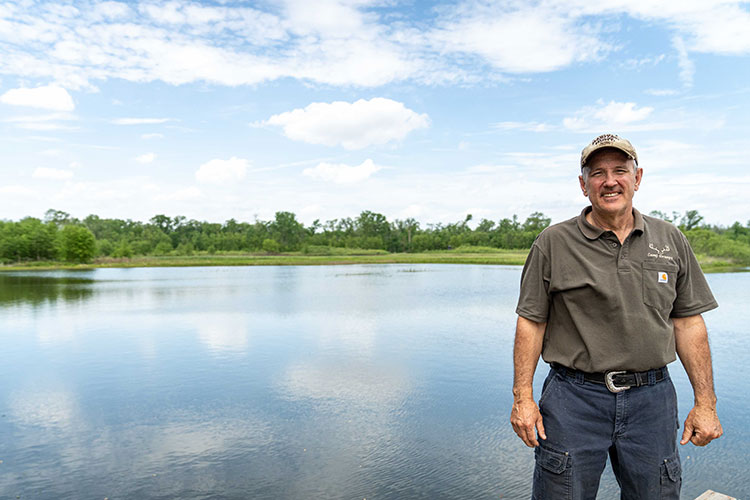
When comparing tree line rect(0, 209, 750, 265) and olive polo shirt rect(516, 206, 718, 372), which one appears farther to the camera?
tree line rect(0, 209, 750, 265)

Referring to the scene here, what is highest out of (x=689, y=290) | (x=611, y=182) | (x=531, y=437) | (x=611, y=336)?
(x=611, y=182)

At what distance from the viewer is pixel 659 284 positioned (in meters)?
2.57

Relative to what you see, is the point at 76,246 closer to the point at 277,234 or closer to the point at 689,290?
the point at 277,234

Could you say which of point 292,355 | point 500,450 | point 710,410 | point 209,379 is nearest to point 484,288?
point 292,355

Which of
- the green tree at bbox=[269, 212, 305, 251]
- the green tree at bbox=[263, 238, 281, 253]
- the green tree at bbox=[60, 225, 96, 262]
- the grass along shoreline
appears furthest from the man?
the green tree at bbox=[269, 212, 305, 251]

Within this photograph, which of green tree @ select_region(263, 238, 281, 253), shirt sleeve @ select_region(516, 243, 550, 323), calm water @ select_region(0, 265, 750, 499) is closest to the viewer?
shirt sleeve @ select_region(516, 243, 550, 323)

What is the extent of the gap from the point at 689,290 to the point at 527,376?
922 mm

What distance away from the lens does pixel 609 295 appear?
2.52m

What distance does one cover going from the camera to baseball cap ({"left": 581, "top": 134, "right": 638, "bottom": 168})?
8.45ft

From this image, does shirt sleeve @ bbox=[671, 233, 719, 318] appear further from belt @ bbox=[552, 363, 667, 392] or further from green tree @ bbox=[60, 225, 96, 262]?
green tree @ bbox=[60, 225, 96, 262]

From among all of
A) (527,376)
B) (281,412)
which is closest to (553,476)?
(527,376)

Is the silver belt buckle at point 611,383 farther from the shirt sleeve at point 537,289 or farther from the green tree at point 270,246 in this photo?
the green tree at point 270,246

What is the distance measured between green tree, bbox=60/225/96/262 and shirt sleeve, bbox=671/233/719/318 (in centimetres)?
8799

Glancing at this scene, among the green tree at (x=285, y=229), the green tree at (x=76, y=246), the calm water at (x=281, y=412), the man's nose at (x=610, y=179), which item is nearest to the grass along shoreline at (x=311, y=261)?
the green tree at (x=76, y=246)
